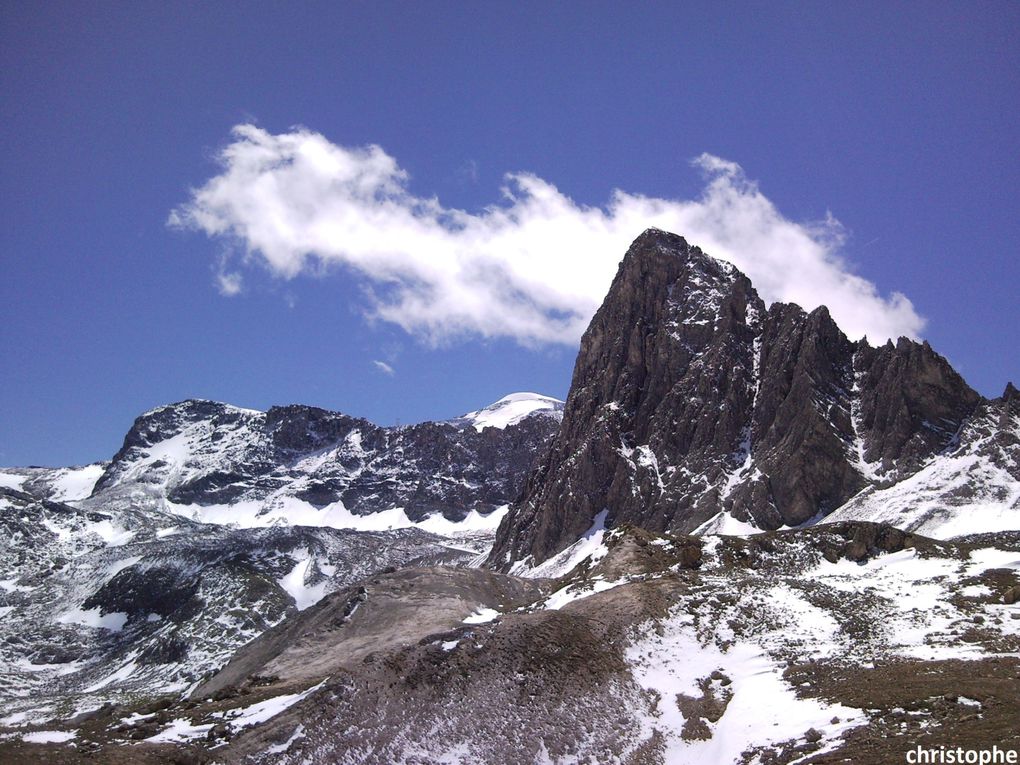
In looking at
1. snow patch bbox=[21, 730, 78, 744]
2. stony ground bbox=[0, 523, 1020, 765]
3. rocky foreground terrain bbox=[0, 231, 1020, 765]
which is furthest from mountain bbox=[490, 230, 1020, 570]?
snow patch bbox=[21, 730, 78, 744]

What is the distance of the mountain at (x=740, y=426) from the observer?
118812 mm

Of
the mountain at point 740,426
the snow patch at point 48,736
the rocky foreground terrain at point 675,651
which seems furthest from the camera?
the mountain at point 740,426

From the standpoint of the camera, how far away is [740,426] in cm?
15288

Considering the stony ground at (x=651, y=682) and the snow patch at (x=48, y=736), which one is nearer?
the stony ground at (x=651, y=682)

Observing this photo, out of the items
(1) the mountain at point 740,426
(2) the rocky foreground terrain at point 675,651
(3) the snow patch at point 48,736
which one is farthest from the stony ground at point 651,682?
(1) the mountain at point 740,426

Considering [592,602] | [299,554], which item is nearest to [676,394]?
[299,554]

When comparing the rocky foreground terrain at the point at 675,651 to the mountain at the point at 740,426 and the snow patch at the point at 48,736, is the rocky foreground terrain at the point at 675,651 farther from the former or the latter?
the mountain at the point at 740,426

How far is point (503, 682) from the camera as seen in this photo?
32500mm

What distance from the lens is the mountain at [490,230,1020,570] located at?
390 feet

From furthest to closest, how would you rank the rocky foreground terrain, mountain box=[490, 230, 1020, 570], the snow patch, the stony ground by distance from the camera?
mountain box=[490, 230, 1020, 570] → the snow patch → the rocky foreground terrain → the stony ground

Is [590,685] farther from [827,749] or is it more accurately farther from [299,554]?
[299,554]

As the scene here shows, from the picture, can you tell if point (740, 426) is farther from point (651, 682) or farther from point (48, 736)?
point (48, 736)

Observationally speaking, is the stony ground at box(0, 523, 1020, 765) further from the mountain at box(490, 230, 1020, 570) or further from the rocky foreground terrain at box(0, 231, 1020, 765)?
the mountain at box(490, 230, 1020, 570)

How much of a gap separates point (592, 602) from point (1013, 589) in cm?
2002
